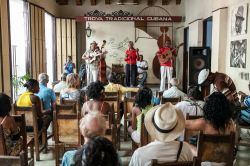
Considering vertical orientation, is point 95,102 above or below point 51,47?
below

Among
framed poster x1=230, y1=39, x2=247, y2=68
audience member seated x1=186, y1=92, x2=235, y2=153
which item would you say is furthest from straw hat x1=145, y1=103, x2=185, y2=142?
framed poster x1=230, y1=39, x2=247, y2=68

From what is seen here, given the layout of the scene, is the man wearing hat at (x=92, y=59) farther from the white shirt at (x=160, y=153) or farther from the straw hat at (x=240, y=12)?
the white shirt at (x=160, y=153)

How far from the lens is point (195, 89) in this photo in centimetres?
374

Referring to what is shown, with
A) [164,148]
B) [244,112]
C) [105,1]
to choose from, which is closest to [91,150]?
[164,148]

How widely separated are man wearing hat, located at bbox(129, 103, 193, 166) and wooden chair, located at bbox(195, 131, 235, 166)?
1.24ft

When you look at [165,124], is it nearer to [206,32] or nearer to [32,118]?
[32,118]

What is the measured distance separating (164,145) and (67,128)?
167cm

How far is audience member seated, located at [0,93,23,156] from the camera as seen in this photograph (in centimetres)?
275

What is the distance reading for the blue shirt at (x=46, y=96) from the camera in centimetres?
470

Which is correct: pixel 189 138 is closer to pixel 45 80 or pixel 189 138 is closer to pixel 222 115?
pixel 222 115

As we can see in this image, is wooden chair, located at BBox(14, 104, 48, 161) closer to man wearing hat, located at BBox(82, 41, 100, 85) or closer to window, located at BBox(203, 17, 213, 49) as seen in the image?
man wearing hat, located at BBox(82, 41, 100, 85)

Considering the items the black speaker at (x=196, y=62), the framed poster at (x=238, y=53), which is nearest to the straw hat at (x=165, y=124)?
the framed poster at (x=238, y=53)

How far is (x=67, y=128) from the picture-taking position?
134 inches

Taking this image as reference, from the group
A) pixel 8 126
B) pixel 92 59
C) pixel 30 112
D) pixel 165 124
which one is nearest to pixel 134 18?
pixel 92 59
